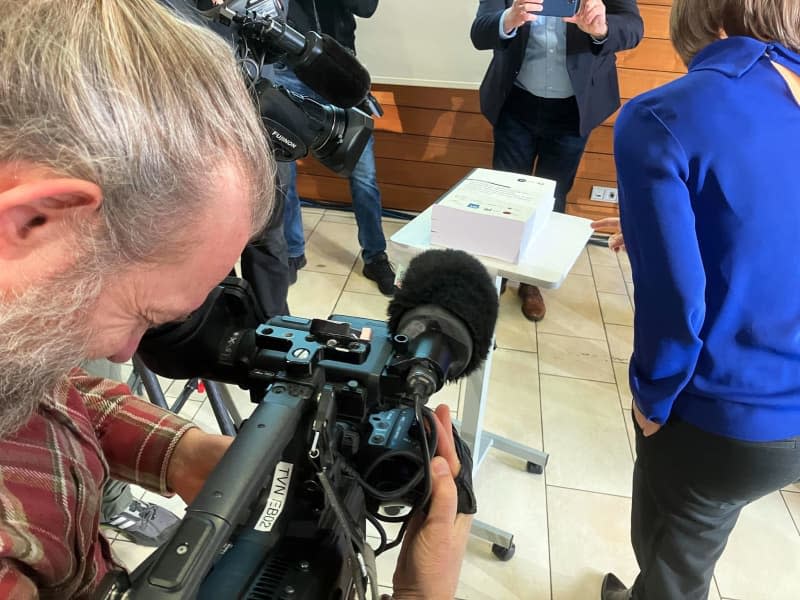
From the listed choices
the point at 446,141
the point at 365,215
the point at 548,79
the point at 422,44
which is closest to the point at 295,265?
the point at 365,215

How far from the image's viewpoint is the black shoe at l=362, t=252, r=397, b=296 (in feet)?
8.47

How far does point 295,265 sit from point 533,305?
3.60 ft

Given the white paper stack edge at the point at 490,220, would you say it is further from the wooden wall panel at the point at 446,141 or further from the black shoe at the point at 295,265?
the wooden wall panel at the point at 446,141

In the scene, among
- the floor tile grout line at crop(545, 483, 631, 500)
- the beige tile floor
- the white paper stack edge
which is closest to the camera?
the white paper stack edge

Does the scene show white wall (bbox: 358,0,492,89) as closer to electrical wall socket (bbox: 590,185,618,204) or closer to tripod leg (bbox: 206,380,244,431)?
electrical wall socket (bbox: 590,185,618,204)

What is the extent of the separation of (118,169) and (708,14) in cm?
90

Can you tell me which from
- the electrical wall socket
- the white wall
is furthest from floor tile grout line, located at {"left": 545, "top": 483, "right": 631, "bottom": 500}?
the white wall

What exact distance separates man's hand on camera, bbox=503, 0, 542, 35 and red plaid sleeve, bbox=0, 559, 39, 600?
6.09 ft

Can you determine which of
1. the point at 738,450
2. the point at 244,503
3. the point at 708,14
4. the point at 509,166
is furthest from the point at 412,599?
the point at 509,166

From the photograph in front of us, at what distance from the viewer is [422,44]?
8.75 feet

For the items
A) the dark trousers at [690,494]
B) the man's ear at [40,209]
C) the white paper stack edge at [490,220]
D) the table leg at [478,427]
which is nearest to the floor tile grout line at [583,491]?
the table leg at [478,427]

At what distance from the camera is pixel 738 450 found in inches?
36.3

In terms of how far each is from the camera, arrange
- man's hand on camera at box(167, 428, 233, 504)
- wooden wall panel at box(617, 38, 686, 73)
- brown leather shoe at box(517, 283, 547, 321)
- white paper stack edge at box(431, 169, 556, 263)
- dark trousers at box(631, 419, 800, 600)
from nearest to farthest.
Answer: man's hand on camera at box(167, 428, 233, 504)
dark trousers at box(631, 419, 800, 600)
white paper stack edge at box(431, 169, 556, 263)
brown leather shoe at box(517, 283, 547, 321)
wooden wall panel at box(617, 38, 686, 73)

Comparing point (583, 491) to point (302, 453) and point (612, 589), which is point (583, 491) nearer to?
point (612, 589)
